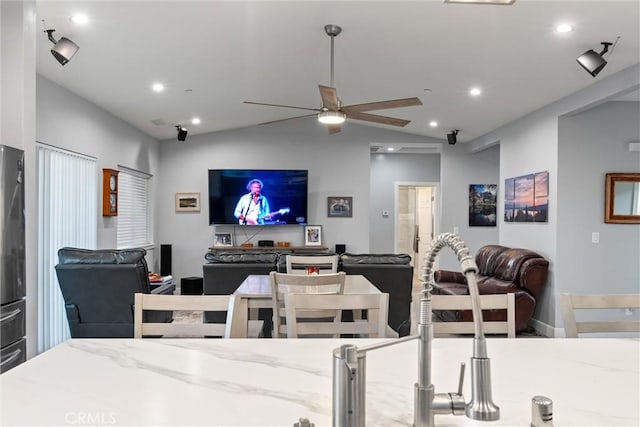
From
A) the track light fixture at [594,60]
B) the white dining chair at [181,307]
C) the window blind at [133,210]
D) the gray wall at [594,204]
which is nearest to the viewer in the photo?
the white dining chair at [181,307]

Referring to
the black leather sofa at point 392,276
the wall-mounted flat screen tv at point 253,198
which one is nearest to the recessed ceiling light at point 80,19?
the black leather sofa at point 392,276

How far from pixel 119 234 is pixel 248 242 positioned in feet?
7.11

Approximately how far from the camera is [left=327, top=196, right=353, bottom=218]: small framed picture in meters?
7.77

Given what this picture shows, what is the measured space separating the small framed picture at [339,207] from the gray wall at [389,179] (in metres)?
1.81

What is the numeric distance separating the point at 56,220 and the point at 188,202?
3329mm

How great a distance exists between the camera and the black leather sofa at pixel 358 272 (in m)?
4.10

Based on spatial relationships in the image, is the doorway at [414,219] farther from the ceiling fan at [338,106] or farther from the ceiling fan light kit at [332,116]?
the ceiling fan light kit at [332,116]

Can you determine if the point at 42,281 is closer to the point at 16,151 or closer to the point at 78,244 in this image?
the point at 78,244

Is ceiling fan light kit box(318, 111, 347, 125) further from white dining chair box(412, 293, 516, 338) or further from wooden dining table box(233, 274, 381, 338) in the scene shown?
white dining chair box(412, 293, 516, 338)

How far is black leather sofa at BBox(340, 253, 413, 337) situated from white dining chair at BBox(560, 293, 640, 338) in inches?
91.8

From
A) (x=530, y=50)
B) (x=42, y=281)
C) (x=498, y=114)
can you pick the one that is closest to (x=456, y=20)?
(x=530, y=50)

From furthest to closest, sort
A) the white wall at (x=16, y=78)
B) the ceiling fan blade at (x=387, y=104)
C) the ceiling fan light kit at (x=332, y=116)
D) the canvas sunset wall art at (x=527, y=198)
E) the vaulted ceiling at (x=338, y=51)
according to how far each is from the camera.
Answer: the canvas sunset wall art at (x=527, y=198) < the ceiling fan light kit at (x=332, y=116) < the ceiling fan blade at (x=387, y=104) < the vaulted ceiling at (x=338, y=51) < the white wall at (x=16, y=78)

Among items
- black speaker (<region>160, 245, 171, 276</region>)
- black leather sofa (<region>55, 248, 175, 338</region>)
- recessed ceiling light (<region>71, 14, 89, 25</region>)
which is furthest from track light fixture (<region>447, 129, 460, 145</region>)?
recessed ceiling light (<region>71, 14, 89, 25</region>)

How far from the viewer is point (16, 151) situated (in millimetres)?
2406
